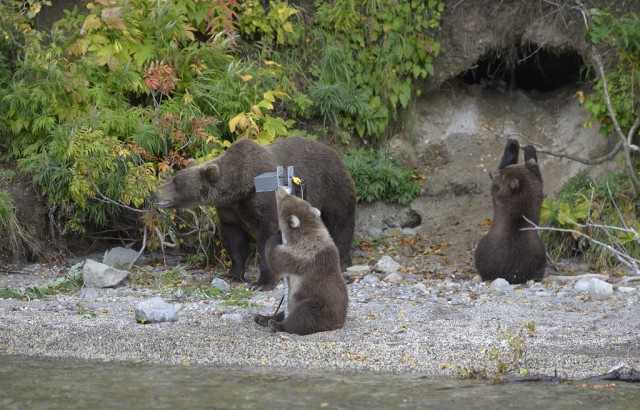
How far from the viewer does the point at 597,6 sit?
12109 millimetres

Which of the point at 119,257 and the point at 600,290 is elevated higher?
the point at 119,257

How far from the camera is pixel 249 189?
31.4 feet

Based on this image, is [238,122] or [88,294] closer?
[88,294]

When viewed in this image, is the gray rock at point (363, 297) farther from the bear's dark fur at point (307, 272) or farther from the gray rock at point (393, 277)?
the bear's dark fur at point (307, 272)

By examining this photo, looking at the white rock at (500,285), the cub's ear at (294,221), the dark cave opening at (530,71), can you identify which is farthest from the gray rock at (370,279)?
the dark cave opening at (530,71)

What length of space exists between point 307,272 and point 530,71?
7.44 meters

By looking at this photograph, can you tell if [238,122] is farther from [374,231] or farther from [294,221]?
[294,221]

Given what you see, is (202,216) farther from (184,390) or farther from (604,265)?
(184,390)

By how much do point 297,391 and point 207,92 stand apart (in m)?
5.86

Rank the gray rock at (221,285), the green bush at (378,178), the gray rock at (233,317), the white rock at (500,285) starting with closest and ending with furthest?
the gray rock at (233,317) < the white rock at (500,285) < the gray rock at (221,285) < the green bush at (378,178)

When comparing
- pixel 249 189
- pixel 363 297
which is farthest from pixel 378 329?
pixel 249 189

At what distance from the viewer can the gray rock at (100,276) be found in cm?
948

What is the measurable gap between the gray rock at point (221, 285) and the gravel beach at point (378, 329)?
9.0 inches

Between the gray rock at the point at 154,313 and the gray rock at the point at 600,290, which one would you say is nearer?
the gray rock at the point at 154,313
